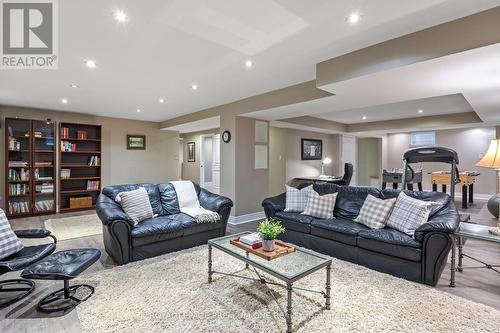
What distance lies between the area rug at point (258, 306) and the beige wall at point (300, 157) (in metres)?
5.02

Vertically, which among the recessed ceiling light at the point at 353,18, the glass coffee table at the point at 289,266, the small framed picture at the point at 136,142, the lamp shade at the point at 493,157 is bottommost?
the glass coffee table at the point at 289,266

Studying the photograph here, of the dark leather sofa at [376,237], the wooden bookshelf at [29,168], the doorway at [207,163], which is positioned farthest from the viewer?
the doorway at [207,163]

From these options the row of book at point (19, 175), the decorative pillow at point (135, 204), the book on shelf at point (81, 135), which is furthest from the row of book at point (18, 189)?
the decorative pillow at point (135, 204)

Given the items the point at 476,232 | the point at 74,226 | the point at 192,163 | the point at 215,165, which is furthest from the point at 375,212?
the point at 192,163

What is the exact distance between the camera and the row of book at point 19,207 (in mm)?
5477

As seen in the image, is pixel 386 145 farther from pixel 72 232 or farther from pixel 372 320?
pixel 72 232

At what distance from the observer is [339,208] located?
376 centimetres

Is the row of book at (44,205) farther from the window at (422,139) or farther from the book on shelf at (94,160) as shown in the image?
the window at (422,139)

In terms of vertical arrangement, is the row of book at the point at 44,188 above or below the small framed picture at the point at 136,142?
below

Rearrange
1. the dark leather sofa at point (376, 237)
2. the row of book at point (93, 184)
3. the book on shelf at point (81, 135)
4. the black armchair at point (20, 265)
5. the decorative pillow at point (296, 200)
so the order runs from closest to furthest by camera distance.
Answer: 1. the black armchair at point (20, 265)
2. the dark leather sofa at point (376, 237)
3. the decorative pillow at point (296, 200)
4. the book on shelf at point (81, 135)
5. the row of book at point (93, 184)

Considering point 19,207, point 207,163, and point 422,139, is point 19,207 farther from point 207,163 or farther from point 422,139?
point 422,139

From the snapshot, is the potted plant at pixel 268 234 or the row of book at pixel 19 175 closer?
the potted plant at pixel 268 234

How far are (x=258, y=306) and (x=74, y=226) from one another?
4.31m

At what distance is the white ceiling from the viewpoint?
1.99 metres
